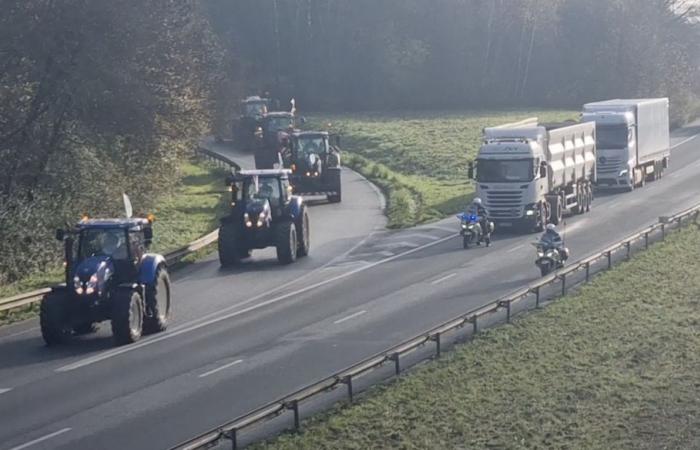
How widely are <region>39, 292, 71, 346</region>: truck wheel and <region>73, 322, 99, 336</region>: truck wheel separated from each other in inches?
21.0

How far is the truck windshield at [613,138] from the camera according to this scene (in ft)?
160

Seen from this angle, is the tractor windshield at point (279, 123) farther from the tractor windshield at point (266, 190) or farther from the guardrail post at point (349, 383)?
the guardrail post at point (349, 383)

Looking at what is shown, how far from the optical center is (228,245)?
1320 inches

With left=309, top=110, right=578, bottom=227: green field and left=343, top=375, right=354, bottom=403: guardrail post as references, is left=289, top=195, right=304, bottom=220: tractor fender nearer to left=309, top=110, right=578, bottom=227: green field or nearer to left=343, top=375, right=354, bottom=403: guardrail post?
left=309, top=110, right=578, bottom=227: green field

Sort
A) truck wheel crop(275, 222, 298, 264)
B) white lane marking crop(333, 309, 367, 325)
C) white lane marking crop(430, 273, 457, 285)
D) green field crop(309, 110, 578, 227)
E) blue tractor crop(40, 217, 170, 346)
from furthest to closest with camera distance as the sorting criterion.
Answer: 1. green field crop(309, 110, 578, 227)
2. truck wheel crop(275, 222, 298, 264)
3. white lane marking crop(430, 273, 457, 285)
4. white lane marking crop(333, 309, 367, 325)
5. blue tractor crop(40, 217, 170, 346)

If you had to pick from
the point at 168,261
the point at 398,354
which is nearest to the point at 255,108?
the point at 168,261

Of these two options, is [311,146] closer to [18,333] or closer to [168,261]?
[168,261]

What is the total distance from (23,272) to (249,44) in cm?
6873

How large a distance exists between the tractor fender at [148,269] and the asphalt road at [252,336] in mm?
1211

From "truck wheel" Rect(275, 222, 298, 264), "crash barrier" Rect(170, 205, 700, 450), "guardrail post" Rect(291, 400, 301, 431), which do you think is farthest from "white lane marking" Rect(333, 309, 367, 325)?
"guardrail post" Rect(291, 400, 301, 431)

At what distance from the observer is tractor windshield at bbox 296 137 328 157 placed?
49.4 m

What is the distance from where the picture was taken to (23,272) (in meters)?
32.4

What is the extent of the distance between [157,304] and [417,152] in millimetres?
41005

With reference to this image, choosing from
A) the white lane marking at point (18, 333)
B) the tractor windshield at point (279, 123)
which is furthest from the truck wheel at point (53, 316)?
the tractor windshield at point (279, 123)
